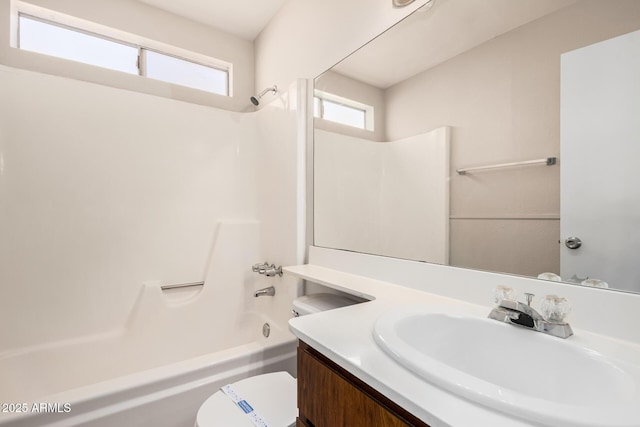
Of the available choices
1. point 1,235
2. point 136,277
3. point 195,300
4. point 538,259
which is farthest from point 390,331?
point 1,235

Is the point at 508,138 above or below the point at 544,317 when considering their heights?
above

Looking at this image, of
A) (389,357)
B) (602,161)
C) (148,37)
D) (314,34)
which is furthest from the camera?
(148,37)

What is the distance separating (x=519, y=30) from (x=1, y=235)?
251 cm

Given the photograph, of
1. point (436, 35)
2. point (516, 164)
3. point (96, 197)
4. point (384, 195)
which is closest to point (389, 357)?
Result: point (516, 164)

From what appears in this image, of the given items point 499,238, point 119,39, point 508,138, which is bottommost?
point 499,238

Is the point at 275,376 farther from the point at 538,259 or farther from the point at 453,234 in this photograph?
the point at 538,259

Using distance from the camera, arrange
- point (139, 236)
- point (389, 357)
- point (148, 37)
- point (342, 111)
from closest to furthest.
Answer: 1. point (389, 357)
2. point (342, 111)
3. point (139, 236)
4. point (148, 37)

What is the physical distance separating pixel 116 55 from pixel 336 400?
8.06ft

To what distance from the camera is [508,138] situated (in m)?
0.88

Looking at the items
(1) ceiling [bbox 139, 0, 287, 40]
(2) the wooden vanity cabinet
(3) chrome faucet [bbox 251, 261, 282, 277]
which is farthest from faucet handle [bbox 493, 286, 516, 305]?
(1) ceiling [bbox 139, 0, 287, 40]

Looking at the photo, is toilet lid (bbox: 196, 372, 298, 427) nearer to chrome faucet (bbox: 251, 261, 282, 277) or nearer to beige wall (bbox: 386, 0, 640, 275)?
chrome faucet (bbox: 251, 261, 282, 277)

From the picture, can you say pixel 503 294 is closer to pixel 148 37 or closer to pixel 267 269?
pixel 267 269

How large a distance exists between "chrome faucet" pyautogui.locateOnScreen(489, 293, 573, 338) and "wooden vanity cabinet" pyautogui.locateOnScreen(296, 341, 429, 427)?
40cm

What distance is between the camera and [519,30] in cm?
86
